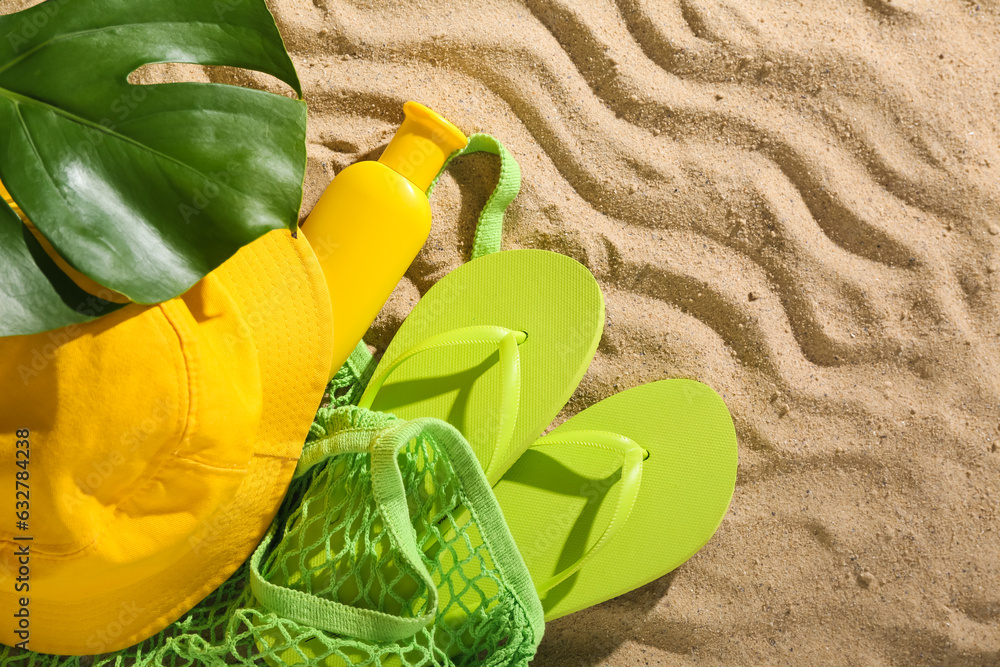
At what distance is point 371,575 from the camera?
74 cm

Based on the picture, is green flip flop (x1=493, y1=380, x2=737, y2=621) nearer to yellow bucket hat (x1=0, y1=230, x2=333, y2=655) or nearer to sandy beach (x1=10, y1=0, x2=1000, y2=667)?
sandy beach (x1=10, y1=0, x2=1000, y2=667)

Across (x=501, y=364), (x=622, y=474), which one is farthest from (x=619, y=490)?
(x=501, y=364)

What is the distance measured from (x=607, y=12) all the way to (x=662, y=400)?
558mm

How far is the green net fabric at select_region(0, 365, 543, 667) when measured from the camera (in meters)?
0.68

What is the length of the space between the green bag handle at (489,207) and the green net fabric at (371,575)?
9 centimetres

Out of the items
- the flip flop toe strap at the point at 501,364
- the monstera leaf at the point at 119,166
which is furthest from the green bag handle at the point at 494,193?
the monstera leaf at the point at 119,166

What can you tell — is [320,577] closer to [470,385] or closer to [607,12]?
[470,385]

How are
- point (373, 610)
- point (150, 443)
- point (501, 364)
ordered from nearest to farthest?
point (150, 443), point (373, 610), point (501, 364)

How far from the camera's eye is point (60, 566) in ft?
1.91

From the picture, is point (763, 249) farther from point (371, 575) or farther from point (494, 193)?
point (371, 575)

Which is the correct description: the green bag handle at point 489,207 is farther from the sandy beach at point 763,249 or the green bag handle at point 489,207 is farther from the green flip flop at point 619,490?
the green flip flop at point 619,490

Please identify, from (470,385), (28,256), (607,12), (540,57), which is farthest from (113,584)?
(607,12)

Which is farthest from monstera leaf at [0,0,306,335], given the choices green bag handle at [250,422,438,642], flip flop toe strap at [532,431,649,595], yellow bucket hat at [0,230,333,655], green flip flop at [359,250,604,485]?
flip flop toe strap at [532,431,649,595]

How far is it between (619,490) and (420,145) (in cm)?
51
